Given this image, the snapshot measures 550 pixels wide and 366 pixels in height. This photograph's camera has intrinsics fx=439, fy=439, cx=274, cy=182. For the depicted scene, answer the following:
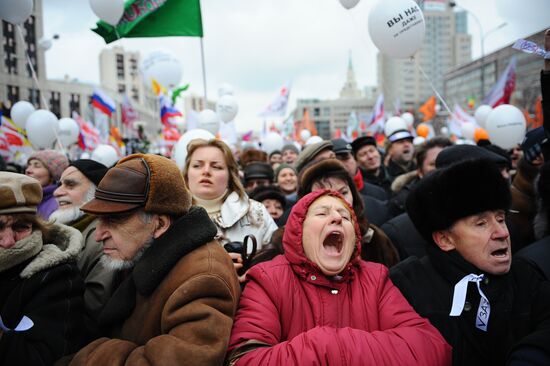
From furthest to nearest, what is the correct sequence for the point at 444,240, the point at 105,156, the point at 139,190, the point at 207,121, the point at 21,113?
1. the point at 21,113
2. the point at 207,121
3. the point at 105,156
4. the point at 444,240
5. the point at 139,190

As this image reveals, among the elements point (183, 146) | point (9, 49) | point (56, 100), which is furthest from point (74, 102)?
point (183, 146)

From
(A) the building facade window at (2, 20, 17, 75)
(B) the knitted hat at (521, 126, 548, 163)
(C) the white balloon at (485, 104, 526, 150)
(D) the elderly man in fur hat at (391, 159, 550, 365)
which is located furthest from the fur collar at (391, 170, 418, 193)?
(A) the building facade window at (2, 20, 17, 75)

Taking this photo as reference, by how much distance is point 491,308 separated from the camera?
2102 mm

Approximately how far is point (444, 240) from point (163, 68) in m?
9.40

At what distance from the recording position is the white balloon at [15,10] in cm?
500

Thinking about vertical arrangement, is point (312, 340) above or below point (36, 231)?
below

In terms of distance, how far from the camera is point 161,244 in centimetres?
203

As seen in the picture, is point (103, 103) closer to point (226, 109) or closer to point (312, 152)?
point (226, 109)

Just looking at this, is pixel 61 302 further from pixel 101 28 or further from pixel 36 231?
pixel 101 28

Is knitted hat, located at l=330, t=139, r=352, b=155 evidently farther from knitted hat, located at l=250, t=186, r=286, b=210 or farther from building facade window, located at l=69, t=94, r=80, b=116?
building facade window, located at l=69, t=94, r=80, b=116

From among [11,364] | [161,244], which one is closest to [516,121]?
[161,244]

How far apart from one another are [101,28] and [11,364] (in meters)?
5.52

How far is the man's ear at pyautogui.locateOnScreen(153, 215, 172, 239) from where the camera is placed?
2113 millimetres

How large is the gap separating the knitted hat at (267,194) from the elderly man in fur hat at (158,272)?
8.79 ft
